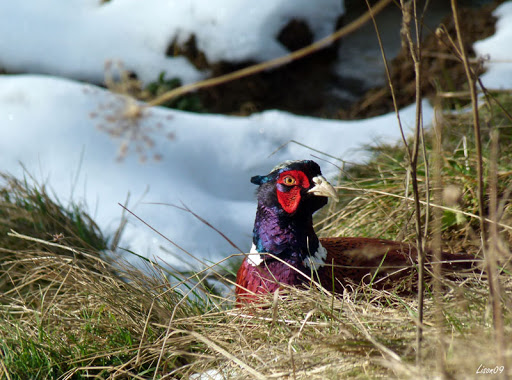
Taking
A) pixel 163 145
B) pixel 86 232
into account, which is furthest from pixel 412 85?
pixel 86 232

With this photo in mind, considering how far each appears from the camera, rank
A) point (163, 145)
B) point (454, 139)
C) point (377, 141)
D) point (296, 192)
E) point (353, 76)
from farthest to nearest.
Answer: point (353, 76), point (163, 145), point (377, 141), point (454, 139), point (296, 192)

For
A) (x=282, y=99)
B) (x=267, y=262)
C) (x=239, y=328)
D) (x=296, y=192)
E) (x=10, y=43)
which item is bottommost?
(x=239, y=328)

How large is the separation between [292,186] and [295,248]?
8.8 inches

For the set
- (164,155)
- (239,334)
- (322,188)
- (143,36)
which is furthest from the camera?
(143,36)

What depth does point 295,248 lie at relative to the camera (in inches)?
85.0

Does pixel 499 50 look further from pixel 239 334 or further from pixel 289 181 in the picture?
pixel 239 334

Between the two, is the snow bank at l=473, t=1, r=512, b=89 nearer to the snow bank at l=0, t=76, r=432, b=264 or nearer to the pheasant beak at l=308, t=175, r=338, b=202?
the snow bank at l=0, t=76, r=432, b=264

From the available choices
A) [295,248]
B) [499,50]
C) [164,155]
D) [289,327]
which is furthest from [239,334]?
[499,50]

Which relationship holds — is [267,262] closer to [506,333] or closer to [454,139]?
[506,333]

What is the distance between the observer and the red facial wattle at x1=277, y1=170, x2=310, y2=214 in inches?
84.3

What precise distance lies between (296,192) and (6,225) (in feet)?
5.90

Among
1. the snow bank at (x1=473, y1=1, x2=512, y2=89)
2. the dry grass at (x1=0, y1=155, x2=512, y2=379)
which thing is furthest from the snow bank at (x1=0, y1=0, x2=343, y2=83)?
→ the dry grass at (x1=0, y1=155, x2=512, y2=379)

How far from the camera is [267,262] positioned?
2176 mm

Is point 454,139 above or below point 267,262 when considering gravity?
above
